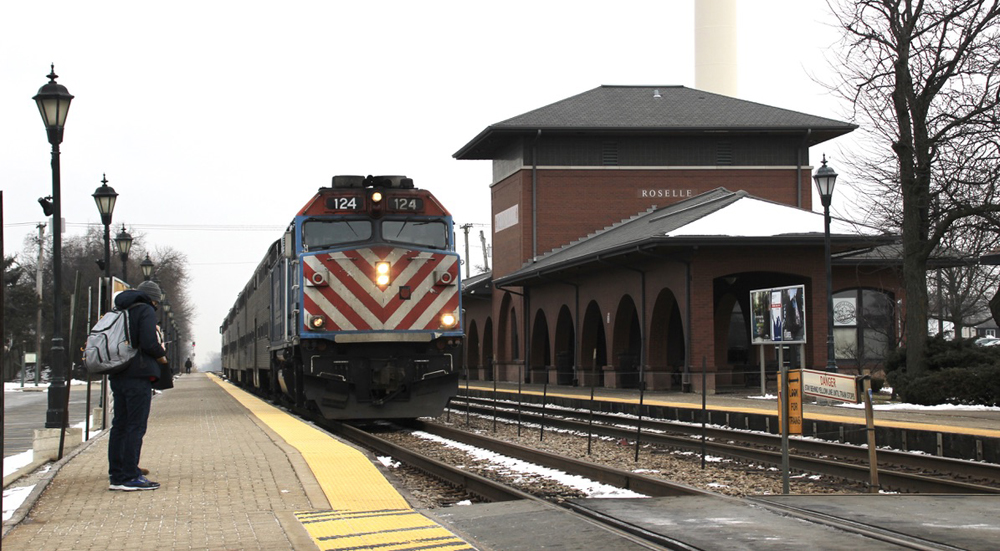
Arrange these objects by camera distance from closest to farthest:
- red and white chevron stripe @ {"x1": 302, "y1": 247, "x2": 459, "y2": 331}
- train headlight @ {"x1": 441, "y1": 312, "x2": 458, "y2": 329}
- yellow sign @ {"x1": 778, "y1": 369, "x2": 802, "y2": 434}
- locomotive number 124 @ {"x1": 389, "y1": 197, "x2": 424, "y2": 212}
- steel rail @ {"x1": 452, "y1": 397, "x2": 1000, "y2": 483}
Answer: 1. yellow sign @ {"x1": 778, "y1": 369, "x2": 802, "y2": 434}
2. steel rail @ {"x1": 452, "y1": 397, "x2": 1000, "y2": 483}
3. red and white chevron stripe @ {"x1": 302, "y1": 247, "x2": 459, "y2": 331}
4. train headlight @ {"x1": 441, "y1": 312, "x2": 458, "y2": 329}
5. locomotive number 124 @ {"x1": 389, "y1": 197, "x2": 424, "y2": 212}

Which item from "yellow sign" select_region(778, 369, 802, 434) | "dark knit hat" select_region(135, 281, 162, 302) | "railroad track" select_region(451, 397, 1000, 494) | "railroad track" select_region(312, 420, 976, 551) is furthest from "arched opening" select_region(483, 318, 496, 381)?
"dark knit hat" select_region(135, 281, 162, 302)

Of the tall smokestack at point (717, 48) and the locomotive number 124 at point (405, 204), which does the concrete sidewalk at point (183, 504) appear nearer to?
the locomotive number 124 at point (405, 204)

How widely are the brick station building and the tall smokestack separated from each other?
32.4 metres

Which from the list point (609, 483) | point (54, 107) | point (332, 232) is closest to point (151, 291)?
point (609, 483)

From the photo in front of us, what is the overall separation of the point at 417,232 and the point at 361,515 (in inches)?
420

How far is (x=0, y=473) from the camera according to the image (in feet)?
18.5

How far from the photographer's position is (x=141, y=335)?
30.7ft

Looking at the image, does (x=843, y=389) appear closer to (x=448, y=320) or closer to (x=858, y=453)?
(x=858, y=453)

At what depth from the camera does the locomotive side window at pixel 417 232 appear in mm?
18344

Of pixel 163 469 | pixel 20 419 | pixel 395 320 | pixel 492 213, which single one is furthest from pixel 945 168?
pixel 492 213

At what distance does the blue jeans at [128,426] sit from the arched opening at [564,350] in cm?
3225

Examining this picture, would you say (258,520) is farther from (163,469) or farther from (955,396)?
(955,396)

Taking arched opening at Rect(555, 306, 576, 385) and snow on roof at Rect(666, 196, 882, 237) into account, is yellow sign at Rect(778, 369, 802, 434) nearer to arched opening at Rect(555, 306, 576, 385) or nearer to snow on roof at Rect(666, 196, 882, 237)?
snow on roof at Rect(666, 196, 882, 237)

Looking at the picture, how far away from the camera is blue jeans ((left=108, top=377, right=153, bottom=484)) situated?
9367mm
